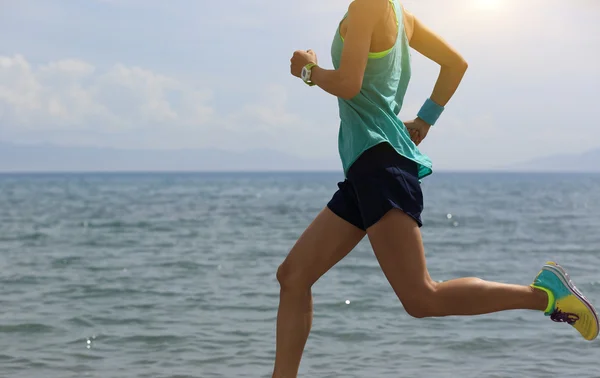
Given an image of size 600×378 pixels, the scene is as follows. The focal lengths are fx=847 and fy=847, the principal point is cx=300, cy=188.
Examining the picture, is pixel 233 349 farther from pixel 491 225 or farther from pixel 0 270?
pixel 491 225

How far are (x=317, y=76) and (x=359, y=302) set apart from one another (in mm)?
4969

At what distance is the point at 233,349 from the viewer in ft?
20.2

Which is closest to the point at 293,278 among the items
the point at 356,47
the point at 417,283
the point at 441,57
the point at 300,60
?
the point at 417,283

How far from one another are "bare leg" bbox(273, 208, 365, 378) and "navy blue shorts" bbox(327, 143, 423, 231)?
0.53 feet

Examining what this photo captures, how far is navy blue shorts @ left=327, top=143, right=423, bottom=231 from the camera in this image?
3.43m

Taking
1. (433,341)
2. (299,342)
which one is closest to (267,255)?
(433,341)

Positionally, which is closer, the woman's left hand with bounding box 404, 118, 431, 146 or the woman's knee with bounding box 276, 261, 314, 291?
the woman's knee with bounding box 276, 261, 314, 291

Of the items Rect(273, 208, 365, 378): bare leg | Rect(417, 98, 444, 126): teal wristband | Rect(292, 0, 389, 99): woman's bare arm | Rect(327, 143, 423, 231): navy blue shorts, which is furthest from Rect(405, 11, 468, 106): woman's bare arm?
Rect(273, 208, 365, 378): bare leg

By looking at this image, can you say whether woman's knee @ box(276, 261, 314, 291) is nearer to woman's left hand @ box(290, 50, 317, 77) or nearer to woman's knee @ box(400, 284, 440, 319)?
woman's knee @ box(400, 284, 440, 319)

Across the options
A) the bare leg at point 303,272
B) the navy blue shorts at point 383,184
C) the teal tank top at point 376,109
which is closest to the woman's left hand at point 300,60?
the teal tank top at point 376,109

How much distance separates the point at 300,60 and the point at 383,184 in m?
0.64

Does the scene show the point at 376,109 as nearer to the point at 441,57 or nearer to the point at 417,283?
the point at 441,57

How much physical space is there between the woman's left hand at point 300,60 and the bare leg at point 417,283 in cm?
72

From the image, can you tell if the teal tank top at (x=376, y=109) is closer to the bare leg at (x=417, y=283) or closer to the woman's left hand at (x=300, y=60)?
the woman's left hand at (x=300, y=60)
